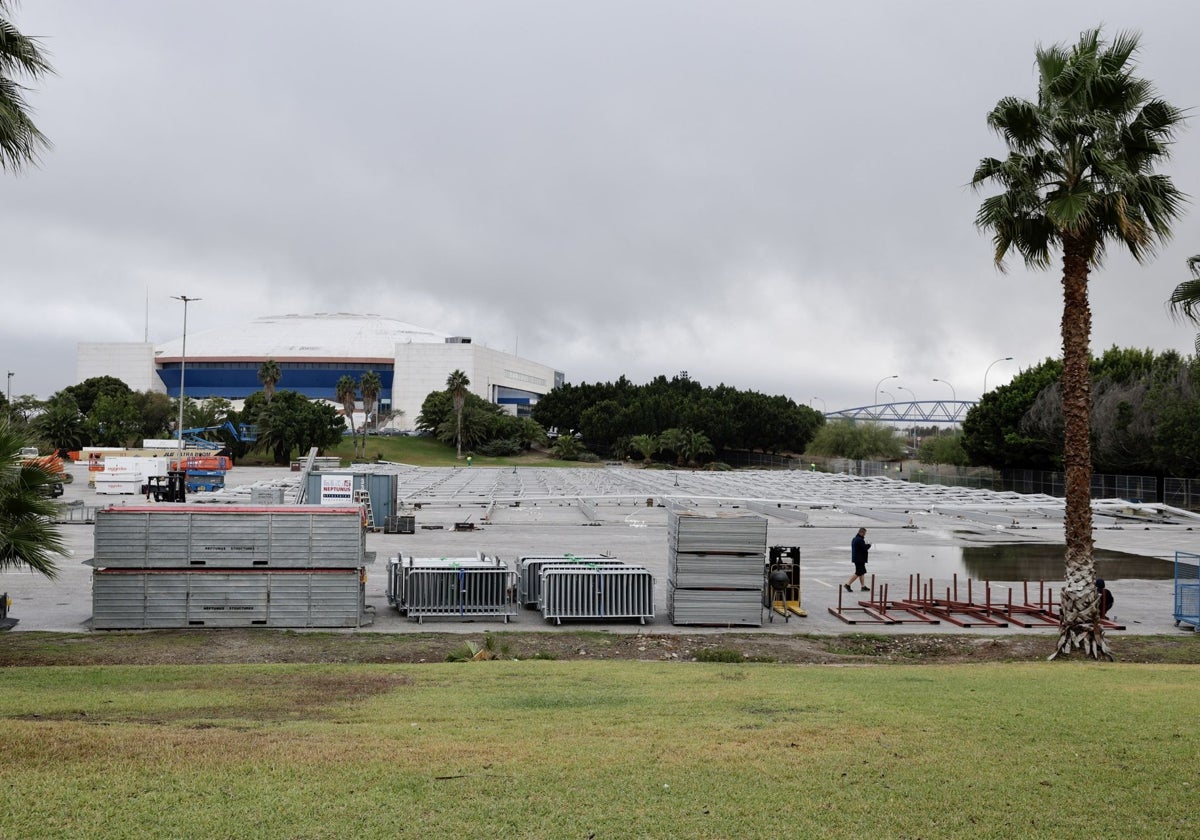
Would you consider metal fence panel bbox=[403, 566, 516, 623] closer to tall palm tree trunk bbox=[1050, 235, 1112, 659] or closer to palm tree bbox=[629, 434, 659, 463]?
tall palm tree trunk bbox=[1050, 235, 1112, 659]

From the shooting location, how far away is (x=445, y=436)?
13150cm

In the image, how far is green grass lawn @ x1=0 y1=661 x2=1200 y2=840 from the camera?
6.25 m

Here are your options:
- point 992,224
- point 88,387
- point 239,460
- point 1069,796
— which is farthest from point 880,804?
point 88,387

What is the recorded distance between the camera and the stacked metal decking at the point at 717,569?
20.0 metres

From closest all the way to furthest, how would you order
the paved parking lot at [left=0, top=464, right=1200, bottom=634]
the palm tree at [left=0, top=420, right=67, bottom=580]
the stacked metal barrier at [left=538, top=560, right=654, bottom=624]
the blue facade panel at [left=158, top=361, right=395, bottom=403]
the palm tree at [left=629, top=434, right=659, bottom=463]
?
the palm tree at [left=0, top=420, right=67, bottom=580]
the stacked metal barrier at [left=538, top=560, right=654, bottom=624]
the paved parking lot at [left=0, top=464, right=1200, bottom=634]
the palm tree at [left=629, top=434, right=659, bottom=463]
the blue facade panel at [left=158, top=361, right=395, bottom=403]

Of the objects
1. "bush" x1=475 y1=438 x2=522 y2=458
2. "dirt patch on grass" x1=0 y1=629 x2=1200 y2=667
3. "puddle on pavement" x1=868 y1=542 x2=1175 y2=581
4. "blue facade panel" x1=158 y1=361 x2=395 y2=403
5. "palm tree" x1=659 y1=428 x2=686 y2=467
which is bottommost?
"dirt patch on grass" x1=0 y1=629 x2=1200 y2=667

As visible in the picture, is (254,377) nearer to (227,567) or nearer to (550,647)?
(227,567)

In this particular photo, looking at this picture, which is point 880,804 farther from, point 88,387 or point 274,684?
point 88,387

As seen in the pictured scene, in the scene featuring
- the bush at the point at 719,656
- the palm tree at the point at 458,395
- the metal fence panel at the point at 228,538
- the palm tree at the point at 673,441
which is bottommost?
the bush at the point at 719,656

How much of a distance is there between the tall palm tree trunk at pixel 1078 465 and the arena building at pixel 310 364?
144 meters

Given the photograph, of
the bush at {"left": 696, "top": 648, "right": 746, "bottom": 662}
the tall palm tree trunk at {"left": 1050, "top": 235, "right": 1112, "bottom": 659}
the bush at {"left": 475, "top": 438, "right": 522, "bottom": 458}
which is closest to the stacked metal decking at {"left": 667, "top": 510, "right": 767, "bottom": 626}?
→ the bush at {"left": 696, "top": 648, "right": 746, "bottom": 662}

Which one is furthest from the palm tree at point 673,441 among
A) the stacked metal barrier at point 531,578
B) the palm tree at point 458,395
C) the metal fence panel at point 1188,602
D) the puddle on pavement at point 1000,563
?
the metal fence panel at point 1188,602

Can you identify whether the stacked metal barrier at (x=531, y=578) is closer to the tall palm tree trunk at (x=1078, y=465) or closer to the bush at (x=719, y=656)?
the bush at (x=719, y=656)

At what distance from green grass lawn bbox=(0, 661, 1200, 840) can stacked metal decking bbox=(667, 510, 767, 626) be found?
8.20m
